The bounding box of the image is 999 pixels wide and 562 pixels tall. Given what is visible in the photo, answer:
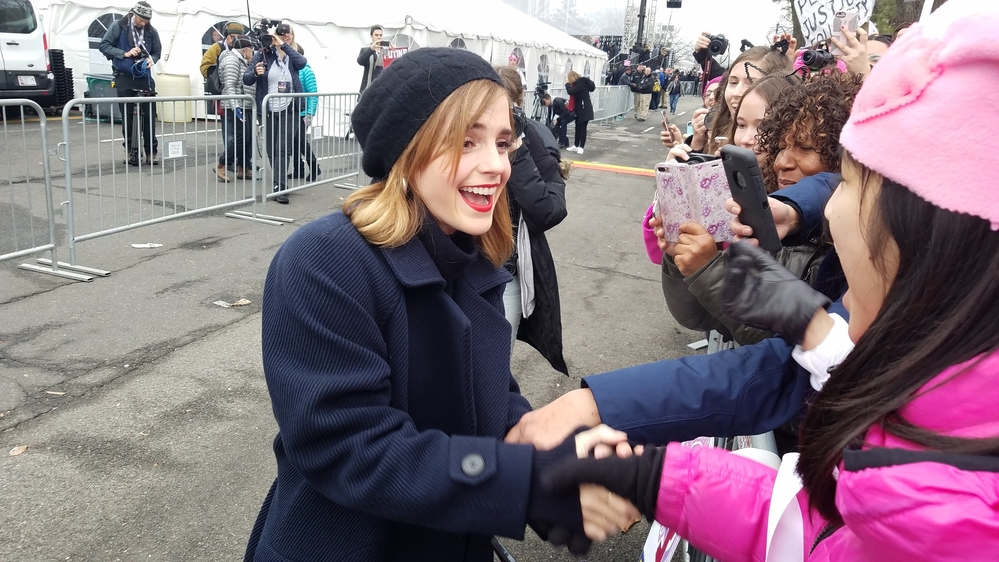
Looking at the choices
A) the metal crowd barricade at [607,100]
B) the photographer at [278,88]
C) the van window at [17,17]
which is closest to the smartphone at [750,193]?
the photographer at [278,88]

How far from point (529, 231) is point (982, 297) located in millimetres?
2768

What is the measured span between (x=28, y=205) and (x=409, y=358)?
736 centimetres

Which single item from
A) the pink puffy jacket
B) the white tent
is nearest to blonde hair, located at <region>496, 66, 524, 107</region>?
the pink puffy jacket

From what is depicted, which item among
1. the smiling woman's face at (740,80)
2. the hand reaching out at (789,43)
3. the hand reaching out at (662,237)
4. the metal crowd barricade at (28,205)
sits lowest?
the metal crowd barricade at (28,205)

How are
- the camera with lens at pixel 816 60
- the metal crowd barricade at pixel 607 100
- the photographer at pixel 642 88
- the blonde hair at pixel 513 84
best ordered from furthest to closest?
the photographer at pixel 642 88
the metal crowd barricade at pixel 607 100
the blonde hair at pixel 513 84
the camera with lens at pixel 816 60

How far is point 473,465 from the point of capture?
1.41 m

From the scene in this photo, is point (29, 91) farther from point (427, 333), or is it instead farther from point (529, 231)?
point (427, 333)

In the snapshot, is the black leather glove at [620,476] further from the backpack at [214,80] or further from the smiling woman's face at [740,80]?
the backpack at [214,80]

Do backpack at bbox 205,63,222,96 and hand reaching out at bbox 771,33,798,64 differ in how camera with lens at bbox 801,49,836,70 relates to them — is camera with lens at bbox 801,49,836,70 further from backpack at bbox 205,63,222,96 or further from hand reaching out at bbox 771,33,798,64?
backpack at bbox 205,63,222,96

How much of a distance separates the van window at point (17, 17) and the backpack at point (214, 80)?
4.53 m

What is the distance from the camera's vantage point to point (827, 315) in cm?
158

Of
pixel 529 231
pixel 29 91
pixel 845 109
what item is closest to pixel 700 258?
pixel 845 109

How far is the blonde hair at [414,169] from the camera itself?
1.57 m

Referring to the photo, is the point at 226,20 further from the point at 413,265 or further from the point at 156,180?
the point at 413,265
